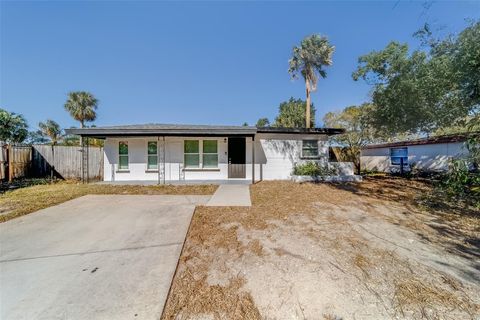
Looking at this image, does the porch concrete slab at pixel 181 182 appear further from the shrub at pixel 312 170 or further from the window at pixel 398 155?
the window at pixel 398 155

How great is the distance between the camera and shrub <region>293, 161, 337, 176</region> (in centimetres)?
1099

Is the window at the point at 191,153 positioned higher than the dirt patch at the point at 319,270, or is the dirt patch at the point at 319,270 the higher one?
the window at the point at 191,153

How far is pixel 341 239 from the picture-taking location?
3918mm

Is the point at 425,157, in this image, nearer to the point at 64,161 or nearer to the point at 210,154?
the point at 210,154

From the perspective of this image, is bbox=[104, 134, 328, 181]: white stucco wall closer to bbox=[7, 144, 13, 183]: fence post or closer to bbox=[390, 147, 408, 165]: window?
bbox=[7, 144, 13, 183]: fence post

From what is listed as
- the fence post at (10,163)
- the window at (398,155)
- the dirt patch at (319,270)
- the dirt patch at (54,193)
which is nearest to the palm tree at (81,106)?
the fence post at (10,163)

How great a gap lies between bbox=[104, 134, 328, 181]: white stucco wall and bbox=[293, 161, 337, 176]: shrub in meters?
0.40

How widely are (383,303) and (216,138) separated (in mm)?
9480

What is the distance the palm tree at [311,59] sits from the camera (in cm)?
1634

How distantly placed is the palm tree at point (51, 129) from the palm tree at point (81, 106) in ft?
17.1

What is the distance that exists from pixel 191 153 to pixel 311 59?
42.5 ft

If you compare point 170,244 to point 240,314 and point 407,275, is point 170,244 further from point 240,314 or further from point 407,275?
point 407,275

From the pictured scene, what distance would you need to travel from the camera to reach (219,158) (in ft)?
36.1

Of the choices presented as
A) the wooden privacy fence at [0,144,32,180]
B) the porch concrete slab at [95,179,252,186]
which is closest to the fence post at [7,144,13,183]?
the wooden privacy fence at [0,144,32,180]
